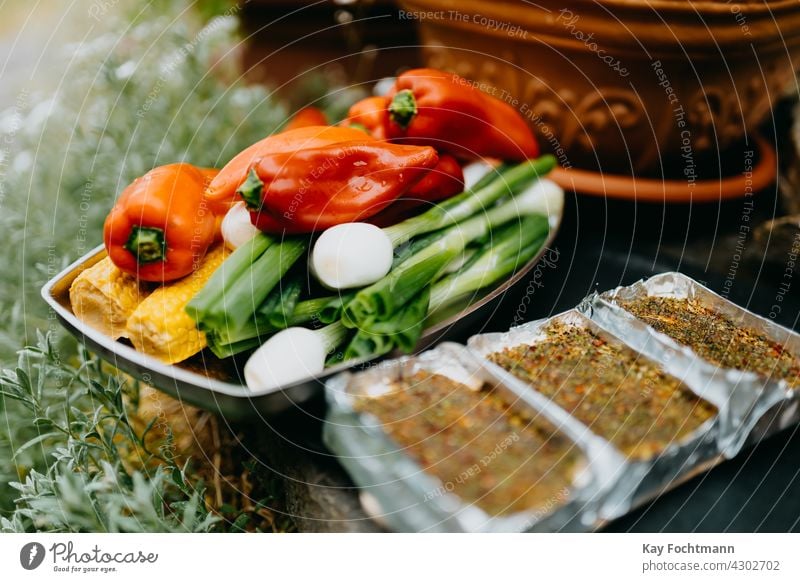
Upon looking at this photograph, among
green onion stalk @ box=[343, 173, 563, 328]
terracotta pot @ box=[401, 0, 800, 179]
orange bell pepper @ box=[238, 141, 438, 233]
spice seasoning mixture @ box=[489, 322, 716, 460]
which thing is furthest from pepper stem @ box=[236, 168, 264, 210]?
terracotta pot @ box=[401, 0, 800, 179]

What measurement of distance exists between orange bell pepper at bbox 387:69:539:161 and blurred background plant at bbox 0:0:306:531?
26 centimetres

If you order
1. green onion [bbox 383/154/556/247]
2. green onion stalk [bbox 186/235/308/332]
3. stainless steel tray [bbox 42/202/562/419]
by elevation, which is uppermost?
green onion [bbox 383/154/556/247]

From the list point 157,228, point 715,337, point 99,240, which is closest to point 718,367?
point 715,337

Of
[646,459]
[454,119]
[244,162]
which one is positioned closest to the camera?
[646,459]

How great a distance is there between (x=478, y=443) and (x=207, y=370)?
208mm

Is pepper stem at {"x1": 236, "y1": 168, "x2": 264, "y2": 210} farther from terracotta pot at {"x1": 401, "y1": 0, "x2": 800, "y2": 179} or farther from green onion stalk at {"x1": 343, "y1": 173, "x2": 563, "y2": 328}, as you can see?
terracotta pot at {"x1": 401, "y1": 0, "x2": 800, "y2": 179}

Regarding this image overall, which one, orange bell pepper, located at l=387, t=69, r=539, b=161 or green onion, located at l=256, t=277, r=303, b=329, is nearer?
green onion, located at l=256, t=277, r=303, b=329

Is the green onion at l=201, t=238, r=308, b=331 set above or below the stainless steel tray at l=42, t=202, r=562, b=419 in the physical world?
above

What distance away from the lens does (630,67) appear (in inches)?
27.1

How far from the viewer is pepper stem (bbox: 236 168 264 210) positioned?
53cm

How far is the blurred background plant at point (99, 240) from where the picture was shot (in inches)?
20.0

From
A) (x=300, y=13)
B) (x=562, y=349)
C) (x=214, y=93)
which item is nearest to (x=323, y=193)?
(x=562, y=349)

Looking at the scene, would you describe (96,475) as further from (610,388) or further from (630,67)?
(630,67)
